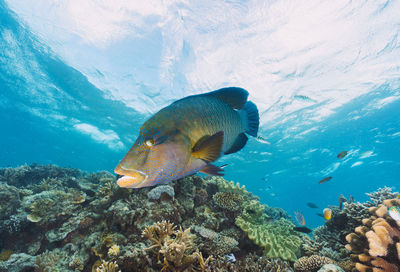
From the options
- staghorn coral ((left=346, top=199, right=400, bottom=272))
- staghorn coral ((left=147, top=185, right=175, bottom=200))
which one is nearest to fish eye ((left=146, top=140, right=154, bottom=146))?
staghorn coral ((left=147, top=185, right=175, bottom=200))

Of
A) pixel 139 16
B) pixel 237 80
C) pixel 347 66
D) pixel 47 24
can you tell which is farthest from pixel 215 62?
pixel 47 24

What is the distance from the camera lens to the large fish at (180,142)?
1017mm

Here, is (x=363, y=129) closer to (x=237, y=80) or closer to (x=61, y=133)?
(x=237, y=80)

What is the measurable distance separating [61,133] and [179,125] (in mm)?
36469

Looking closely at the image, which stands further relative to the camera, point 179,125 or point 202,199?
point 202,199

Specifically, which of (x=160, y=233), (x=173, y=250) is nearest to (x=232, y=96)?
(x=173, y=250)

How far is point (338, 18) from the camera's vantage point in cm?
961

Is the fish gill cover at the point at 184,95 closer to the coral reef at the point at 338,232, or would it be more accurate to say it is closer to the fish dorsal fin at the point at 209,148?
the coral reef at the point at 338,232

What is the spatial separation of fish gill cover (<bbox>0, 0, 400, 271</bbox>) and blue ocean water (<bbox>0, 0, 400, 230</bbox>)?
0.30 ft

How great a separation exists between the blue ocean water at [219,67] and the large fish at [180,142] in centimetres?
1044

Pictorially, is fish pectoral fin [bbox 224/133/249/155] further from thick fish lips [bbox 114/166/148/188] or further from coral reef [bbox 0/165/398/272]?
coral reef [bbox 0/165/398/272]

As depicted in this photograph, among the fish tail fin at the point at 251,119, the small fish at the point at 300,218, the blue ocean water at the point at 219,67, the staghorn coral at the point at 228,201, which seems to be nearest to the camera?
the fish tail fin at the point at 251,119

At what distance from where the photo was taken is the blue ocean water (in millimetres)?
10195

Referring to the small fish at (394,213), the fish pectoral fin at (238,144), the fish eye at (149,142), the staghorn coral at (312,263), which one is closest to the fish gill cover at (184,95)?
the staghorn coral at (312,263)
